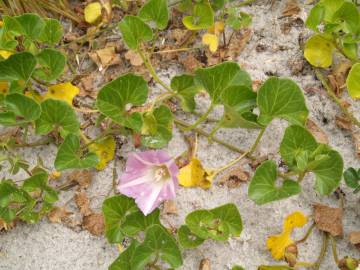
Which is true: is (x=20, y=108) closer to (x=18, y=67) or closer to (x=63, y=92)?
(x=18, y=67)

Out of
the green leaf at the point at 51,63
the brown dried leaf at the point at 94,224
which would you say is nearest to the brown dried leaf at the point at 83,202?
the brown dried leaf at the point at 94,224

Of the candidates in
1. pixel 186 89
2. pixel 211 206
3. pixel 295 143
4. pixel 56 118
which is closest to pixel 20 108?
pixel 56 118

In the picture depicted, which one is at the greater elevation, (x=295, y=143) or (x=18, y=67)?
(x=18, y=67)

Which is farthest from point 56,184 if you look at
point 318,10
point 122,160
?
point 318,10

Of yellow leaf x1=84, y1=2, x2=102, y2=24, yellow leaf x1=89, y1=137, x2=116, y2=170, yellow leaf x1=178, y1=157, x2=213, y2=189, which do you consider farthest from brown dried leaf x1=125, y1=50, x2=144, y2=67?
yellow leaf x1=178, y1=157, x2=213, y2=189

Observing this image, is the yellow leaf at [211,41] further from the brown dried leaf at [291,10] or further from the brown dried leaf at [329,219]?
the brown dried leaf at [329,219]
